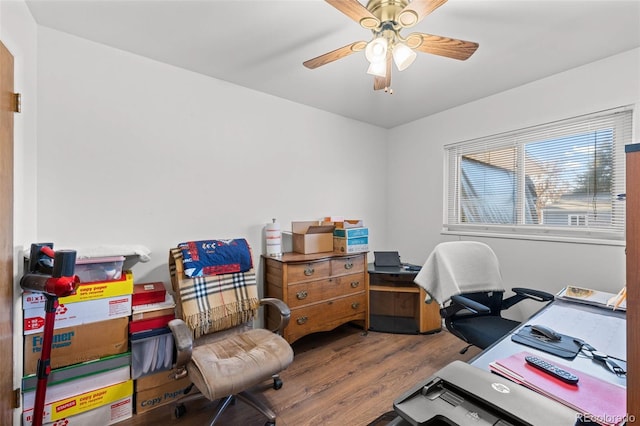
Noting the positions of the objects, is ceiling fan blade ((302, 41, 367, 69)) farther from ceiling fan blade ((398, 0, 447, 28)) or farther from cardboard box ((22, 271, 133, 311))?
cardboard box ((22, 271, 133, 311))

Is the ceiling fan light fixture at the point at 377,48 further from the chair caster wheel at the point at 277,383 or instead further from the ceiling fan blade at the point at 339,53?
the chair caster wheel at the point at 277,383

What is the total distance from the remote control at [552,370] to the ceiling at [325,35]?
180 centimetres

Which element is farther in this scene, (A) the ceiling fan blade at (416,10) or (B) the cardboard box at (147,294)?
(B) the cardboard box at (147,294)

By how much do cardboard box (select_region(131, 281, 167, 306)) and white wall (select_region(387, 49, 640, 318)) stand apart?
2.78 meters

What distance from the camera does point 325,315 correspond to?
254cm

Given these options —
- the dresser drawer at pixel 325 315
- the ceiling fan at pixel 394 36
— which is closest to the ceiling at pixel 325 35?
the ceiling fan at pixel 394 36

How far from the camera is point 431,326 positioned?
2.87 meters

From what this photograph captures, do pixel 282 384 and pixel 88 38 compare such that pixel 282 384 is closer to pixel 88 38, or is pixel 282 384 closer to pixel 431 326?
pixel 431 326

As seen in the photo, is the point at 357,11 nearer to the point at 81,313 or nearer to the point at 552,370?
the point at 552,370

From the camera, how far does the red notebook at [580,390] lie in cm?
76

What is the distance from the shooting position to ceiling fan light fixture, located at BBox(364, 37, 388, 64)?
55.3 inches

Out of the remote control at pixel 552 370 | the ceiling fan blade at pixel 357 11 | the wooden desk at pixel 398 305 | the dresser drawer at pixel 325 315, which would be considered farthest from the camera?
the wooden desk at pixel 398 305

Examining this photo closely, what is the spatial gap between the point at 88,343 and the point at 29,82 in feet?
5.29

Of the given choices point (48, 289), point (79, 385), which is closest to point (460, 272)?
point (48, 289)
